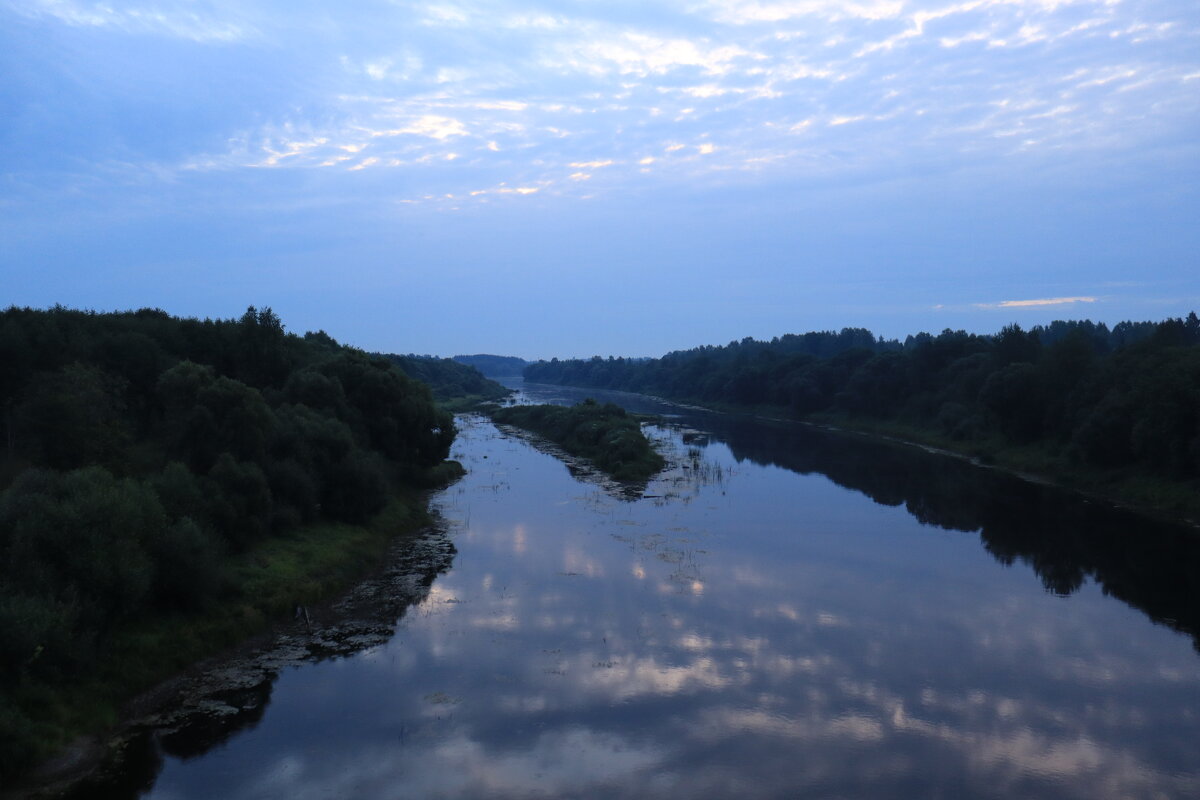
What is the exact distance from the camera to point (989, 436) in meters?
72.7

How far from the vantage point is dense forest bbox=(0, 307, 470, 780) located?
19.3 metres

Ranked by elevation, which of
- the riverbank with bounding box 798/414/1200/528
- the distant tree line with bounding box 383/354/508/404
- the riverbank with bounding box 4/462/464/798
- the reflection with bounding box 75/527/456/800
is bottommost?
the reflection with bounding box 75/527/456/800

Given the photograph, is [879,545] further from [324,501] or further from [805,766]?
[324,501]

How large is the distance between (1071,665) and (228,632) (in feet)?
80.1

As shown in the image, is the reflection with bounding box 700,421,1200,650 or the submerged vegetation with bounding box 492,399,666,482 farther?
the submerged vegetation with bounding box 492,399,666,482

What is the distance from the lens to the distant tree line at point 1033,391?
47.4 metres

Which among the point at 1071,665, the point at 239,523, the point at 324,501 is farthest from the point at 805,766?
the point at 324,501

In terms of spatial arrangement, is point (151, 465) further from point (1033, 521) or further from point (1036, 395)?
point (1036, 395)

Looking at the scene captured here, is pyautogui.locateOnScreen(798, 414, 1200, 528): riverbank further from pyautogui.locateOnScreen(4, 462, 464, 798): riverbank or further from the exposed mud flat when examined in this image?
pyautogui.locateOnScreen(4, 462, 464, 798): riverbank

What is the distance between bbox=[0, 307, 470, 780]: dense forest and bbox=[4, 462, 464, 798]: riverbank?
184 mm

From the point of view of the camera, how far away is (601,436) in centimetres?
7038

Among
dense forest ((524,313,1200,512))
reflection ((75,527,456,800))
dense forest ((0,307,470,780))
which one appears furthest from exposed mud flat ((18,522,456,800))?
dense forest ((524,313,1200,512))

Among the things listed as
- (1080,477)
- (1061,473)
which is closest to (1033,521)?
(1080,477)

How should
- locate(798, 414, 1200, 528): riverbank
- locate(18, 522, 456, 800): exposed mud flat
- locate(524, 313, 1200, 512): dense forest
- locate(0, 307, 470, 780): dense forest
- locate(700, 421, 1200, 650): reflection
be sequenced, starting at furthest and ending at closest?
locate(524, 313, 1200, 512): dense forest → locate(798, 414, 1200, 528): riverbank → locate(700, 421, 1200, 650): reflection → locate(0, 307, 470, 780): dense forest → locate(18, 522, 456, 800): exposed mud flat
